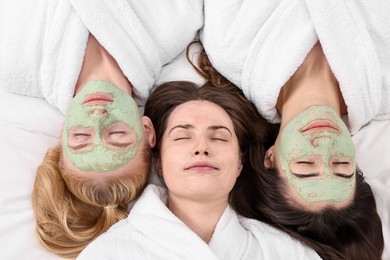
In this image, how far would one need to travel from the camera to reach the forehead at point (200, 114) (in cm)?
149

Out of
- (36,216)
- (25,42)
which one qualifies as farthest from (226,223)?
(25,42)

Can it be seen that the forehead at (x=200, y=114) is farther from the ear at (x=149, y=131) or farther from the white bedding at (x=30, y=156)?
the white bedding at (x=30, y=156)

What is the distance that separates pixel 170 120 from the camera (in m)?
1.54

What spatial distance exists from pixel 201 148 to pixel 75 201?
401 mm

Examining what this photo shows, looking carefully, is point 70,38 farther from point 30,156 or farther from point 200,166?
point 200,166

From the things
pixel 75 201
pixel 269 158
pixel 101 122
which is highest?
pixel 101 122

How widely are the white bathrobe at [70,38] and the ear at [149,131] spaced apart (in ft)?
0.39

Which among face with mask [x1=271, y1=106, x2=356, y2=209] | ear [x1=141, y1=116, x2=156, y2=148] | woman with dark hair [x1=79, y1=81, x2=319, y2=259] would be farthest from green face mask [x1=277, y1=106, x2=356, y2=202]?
ear [x1=141, y1=116, x2=156, y2=148]

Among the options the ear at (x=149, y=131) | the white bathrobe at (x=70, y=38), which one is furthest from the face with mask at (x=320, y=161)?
the white bathrobe at (x=70, y=38)

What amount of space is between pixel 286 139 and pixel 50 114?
28.2 inches

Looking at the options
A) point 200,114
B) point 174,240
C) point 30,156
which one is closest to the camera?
point 174,240

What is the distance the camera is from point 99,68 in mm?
1610

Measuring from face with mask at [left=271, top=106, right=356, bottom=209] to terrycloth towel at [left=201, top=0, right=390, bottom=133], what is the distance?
170 mm

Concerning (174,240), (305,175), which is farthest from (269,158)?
(174,240)
